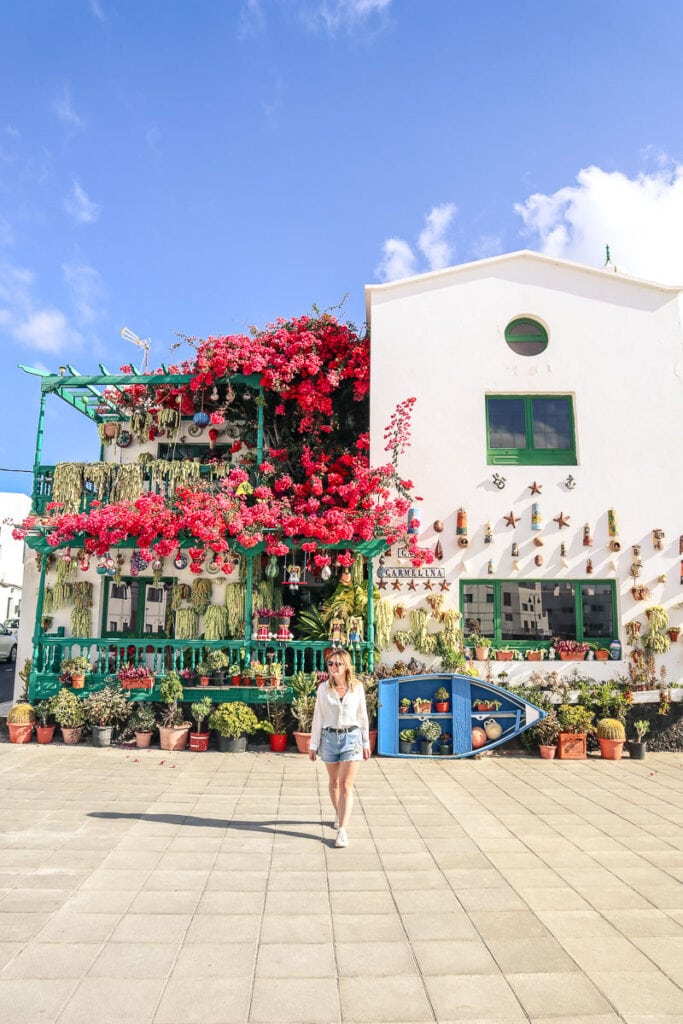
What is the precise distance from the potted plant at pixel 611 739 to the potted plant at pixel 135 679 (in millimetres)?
7226

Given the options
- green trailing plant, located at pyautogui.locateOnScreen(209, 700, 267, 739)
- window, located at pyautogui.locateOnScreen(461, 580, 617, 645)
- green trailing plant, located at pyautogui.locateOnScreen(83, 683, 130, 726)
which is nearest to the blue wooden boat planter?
window, located at pyautogui.locateOnScreen(461, 580, 617, 645)

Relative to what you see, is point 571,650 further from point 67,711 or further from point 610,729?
point 67,711

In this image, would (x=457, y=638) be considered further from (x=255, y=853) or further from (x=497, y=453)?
(x=255, y=853)

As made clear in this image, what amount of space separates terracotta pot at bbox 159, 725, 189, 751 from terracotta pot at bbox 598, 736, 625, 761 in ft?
21.6

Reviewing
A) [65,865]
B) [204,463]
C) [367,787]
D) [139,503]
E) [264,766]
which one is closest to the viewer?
[65,865]

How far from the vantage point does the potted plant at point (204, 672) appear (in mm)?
10430

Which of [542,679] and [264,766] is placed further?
[542,679]

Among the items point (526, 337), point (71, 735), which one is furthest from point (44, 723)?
point (526, 337)

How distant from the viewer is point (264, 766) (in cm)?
904

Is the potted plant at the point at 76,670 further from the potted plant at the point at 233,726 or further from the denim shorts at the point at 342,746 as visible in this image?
the denim shorts at the point at 342,746

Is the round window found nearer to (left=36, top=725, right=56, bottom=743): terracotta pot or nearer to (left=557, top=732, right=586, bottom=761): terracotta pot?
(left=557, top=732, right=586, bottom=761): terracotta pot

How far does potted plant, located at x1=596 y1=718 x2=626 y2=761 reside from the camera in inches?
392

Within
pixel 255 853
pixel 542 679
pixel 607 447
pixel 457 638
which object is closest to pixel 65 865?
pixel 255 853

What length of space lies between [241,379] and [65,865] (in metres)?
8.34
